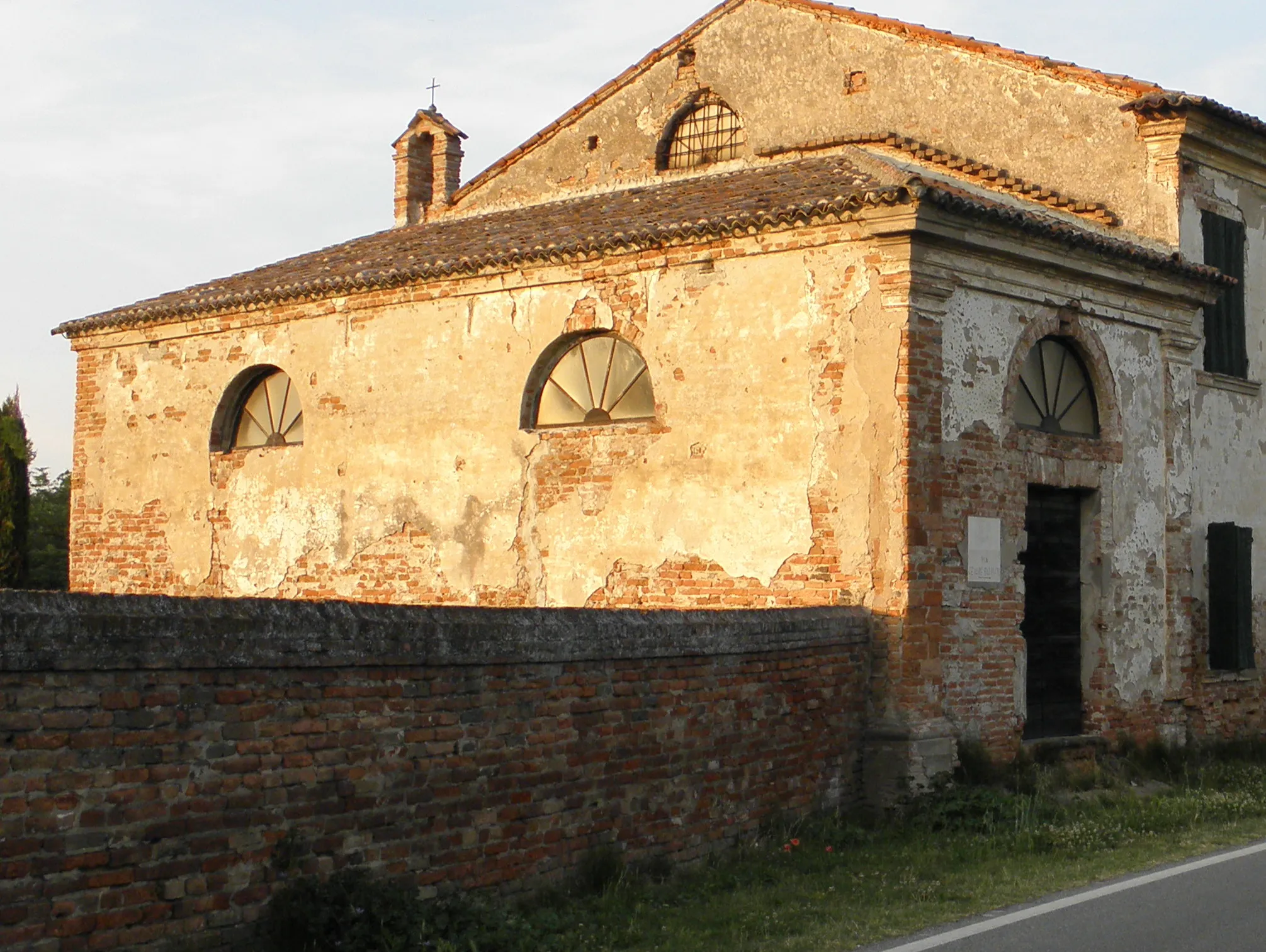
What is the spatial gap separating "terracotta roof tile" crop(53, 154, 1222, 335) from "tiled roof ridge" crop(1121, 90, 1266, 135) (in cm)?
181

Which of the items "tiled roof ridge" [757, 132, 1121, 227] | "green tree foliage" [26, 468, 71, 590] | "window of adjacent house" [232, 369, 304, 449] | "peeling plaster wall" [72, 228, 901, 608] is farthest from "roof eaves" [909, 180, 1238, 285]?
"green tree foliage" [26, 468, 71, 590]

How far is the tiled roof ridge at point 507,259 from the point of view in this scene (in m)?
11.2

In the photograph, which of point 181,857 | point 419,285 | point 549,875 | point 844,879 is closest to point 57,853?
point 181,857

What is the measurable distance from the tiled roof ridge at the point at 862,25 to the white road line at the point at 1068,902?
27.4 feet

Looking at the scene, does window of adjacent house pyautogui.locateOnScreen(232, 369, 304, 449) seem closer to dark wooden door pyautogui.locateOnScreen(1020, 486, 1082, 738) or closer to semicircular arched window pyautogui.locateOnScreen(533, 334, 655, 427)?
semicircular arched window pyautogui.locateOnScreen(533, 334, 655, 427)

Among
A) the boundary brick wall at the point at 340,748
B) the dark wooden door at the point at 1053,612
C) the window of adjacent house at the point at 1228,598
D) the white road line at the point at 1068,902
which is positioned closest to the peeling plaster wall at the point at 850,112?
the window of adjacent house at the point at 1228,598

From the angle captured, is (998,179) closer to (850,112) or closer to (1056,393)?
(850,112)

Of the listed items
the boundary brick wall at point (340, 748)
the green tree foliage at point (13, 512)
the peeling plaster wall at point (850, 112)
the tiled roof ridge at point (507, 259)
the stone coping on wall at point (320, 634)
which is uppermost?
the peeling plaster wall at point (850, 112)

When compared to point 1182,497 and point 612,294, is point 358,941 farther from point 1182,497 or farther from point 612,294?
point 1182,497

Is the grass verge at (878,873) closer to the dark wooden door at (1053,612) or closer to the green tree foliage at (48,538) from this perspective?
the dark wooden door at (1053,612)

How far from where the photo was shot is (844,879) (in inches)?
334

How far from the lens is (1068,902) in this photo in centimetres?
771

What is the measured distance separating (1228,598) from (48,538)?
24.4 m

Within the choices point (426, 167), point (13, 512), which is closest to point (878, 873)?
point (426, 167)
